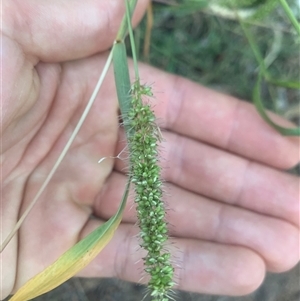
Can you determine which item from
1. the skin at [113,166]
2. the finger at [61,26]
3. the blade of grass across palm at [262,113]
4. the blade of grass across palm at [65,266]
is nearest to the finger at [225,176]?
the skin at [113,166]

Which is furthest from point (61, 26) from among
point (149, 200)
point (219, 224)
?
point (219, 224)

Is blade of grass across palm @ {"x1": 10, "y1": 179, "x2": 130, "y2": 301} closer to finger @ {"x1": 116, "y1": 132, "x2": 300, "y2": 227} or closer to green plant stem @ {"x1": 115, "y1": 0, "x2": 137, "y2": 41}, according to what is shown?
green plant stem @ {"x1": 115, "y1": 0, "x2": 137, "y2": 41}

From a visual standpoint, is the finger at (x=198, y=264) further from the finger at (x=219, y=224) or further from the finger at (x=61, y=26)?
the finger at (x=61, y=26)

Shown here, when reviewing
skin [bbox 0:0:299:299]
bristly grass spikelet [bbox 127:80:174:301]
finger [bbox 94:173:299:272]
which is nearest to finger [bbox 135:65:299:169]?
skin [bbox 0:0:299:299]

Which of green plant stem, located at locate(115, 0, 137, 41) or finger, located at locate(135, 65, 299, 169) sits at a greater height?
finger, located at locate(135, 65, 299, 169)

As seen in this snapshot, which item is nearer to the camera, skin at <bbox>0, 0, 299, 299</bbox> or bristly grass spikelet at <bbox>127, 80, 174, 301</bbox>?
bristly grass spikelet at <bbox>127, 80, 174, 301</bbox>

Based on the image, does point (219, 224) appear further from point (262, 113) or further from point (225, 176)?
point (262, 113)
